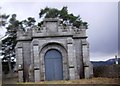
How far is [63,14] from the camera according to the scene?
4650 cm

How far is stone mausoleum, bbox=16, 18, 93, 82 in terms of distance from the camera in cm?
3462

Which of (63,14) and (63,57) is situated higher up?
(63,14)

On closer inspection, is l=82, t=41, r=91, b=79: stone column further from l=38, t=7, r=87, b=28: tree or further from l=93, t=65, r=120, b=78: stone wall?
l=38, t=7, r=87, b=28: tree

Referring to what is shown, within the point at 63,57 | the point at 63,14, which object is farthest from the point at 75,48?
the point at 63,14

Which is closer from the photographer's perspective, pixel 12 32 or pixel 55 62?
pixel 55 62

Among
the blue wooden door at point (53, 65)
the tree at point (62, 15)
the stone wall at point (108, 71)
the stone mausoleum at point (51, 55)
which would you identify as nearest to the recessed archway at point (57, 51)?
the stone mausoleum at point (51, 55)

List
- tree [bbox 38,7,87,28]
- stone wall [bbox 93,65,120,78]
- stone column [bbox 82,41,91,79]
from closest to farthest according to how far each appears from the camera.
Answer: stone wall [bbox 93,65,120,78], stone column [bbox 82,41,91,79], tree [bbox 38,7,87,28]

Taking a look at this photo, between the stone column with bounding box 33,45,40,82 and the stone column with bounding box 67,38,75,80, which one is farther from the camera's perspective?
the stone column with bounding box 67,38,75,80

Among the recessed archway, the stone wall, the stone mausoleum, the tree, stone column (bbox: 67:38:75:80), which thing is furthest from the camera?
the tree

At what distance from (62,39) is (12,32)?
1467 centimetres

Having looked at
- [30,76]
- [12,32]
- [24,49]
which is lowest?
[30,76]

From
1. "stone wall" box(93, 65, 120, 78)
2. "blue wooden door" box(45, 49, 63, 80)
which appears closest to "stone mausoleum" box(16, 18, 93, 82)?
"blue wooden door" box(45, 49, 63, 80)

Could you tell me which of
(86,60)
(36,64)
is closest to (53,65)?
(36,64)

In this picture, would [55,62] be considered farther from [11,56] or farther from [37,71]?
[11,56]
